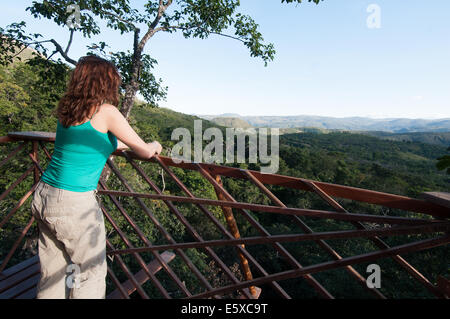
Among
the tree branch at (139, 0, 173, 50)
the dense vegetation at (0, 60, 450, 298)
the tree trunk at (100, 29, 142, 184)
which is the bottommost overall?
the dense vegetation at (0, 60, 450, 298)

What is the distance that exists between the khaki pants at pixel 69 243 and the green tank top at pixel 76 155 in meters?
0.04

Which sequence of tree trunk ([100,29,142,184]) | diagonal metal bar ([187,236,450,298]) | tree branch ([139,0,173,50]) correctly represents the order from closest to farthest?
diagonal metal bar ([187,236,450,298]) → tree trunk ([100,29,142,184]) → tree branch ([139,0,173,50])

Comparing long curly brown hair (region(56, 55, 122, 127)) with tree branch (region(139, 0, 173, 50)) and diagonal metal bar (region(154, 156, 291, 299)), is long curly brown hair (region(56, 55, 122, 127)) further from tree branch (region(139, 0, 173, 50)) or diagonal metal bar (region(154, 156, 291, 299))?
tree branch (region(139, 0, 173, 50))

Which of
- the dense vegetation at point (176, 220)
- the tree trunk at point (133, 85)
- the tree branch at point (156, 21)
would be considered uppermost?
the tree branch at point (156, 21)

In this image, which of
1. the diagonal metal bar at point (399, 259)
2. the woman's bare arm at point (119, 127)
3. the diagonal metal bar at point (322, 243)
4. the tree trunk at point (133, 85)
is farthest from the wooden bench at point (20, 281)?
the tree trunk at point (133, 85)

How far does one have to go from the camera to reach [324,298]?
1122mm

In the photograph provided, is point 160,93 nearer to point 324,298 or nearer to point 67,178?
point 67,178

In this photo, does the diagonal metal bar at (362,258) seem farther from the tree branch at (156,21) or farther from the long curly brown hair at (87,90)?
the tree branch at (156,21)

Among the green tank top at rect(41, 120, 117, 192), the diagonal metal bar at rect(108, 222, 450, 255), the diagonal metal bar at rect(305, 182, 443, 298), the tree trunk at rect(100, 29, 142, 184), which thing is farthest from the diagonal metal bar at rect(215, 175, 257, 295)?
the tree trunk at rect(100, 29, 142, 184)

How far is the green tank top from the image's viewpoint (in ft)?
3.85

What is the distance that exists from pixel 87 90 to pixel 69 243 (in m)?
0.72

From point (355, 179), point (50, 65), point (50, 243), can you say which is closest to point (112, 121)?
point (50, 243)

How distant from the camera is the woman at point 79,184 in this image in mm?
1182
